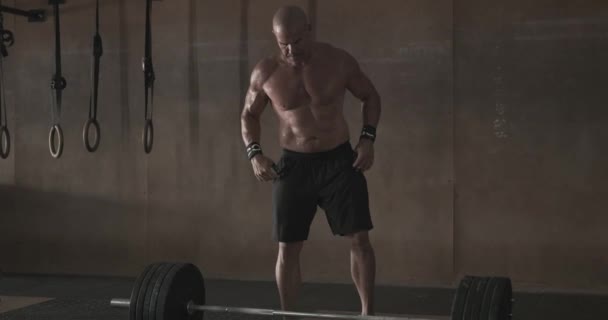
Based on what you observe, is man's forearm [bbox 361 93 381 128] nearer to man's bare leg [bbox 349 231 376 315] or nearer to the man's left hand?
the man's left hand

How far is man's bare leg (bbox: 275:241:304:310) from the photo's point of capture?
4098mm

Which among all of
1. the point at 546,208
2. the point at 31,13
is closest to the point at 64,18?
the point at 31,13

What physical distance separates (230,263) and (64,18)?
6.80 ft

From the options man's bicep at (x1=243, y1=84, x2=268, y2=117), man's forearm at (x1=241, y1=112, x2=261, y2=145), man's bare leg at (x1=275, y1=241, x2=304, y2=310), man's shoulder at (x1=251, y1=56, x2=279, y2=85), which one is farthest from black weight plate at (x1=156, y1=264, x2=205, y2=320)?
man's shoulder at (x1=251, y1=56, x2=279, y2=85)

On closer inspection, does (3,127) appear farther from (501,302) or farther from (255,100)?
(501,302)

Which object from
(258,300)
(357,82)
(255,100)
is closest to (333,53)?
(357,82)

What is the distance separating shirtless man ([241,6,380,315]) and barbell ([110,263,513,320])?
0.56m

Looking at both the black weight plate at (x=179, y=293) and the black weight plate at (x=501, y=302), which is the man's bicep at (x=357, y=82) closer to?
the black weight plate at (x=179, y=293)

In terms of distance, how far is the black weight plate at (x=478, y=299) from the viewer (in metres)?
3.12

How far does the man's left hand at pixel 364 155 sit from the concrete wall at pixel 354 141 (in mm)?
1529

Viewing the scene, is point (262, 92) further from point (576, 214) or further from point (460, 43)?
point (576, 214)

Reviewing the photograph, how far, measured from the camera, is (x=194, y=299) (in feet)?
12.1

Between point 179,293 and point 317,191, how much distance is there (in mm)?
840

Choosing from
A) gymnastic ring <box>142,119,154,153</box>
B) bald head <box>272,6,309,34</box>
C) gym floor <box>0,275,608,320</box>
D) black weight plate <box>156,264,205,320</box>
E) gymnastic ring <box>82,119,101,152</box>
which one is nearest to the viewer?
black weight plate <box>156,264,205,320</box>
